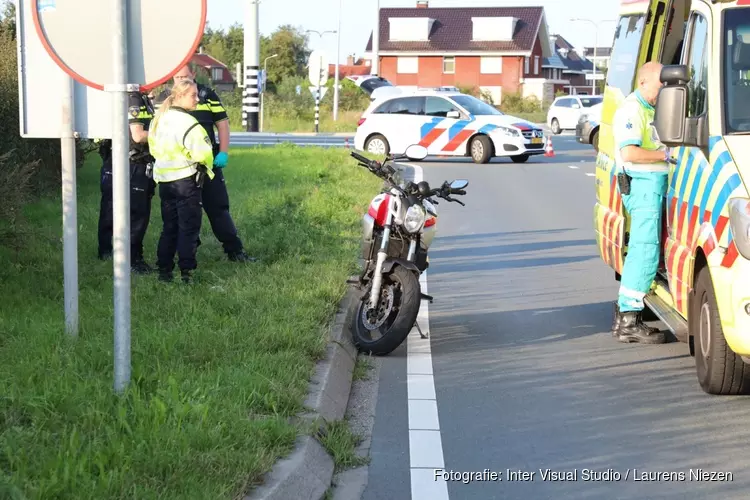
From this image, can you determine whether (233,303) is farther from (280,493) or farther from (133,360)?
(280,493)

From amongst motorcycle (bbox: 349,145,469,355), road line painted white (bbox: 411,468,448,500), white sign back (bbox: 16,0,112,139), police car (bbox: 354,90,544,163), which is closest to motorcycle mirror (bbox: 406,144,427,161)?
motorcycle (bbox: 349,145,469,355)

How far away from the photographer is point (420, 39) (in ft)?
283

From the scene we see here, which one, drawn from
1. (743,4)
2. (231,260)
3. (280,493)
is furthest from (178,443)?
(231,260)

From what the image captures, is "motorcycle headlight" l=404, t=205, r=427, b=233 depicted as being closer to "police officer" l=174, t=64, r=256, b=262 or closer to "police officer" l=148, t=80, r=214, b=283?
"police officer" l=148, t=80, r=214, b=283

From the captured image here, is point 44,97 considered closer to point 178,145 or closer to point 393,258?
point 178,145

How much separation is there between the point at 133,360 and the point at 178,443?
1.59 meters

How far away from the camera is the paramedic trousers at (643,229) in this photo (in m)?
7.56

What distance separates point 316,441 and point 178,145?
433cm

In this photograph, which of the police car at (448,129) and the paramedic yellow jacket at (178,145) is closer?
the paramedic yellow jacket at (178,145)

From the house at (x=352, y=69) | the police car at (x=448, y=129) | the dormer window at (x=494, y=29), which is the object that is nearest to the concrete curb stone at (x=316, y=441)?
the police car at (x=448, y=129)

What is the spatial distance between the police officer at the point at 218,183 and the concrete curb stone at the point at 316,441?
101 inches

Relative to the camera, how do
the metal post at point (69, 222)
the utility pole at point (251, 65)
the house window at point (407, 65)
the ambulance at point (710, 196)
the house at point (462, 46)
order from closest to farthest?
the ambulance at point (710, 196) < the metal post at point (69, 222) < the utility pole at point (251, 65) < the house at point (462, 46) < the house window at point (407, 65)

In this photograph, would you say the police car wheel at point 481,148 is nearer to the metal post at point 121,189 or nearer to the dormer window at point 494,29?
the metal post at point 121,189

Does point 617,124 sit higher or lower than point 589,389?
higher
